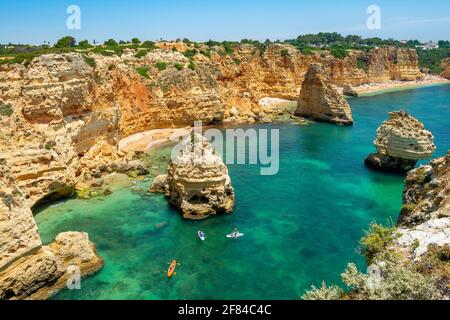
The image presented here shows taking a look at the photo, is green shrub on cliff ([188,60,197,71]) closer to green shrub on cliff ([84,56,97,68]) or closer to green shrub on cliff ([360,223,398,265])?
green shrub on cliff ([84,56,97,68])

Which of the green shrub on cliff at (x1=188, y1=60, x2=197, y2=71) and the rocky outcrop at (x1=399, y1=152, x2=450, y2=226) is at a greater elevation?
the green shrub on cliff at (x1=188, y1=60, x2=197, y2=71)

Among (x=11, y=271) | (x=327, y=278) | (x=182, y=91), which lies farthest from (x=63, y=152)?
(x=182, y=91)

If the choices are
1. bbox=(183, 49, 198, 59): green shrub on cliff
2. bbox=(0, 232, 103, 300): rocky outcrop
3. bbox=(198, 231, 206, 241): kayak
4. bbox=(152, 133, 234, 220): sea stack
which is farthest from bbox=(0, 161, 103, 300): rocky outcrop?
bbox=(183, 49, 198, 59): green shrub on cliff

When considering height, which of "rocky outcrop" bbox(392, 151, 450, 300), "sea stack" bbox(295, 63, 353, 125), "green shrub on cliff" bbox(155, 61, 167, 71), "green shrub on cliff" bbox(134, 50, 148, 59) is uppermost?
"green shrub on cliff" bbox(134, 50, 148, 59)

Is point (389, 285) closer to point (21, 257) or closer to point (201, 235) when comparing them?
point (21, 257)

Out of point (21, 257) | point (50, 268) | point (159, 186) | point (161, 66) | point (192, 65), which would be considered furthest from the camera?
point (192, 65)

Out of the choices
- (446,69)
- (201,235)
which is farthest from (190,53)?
(446,69)
